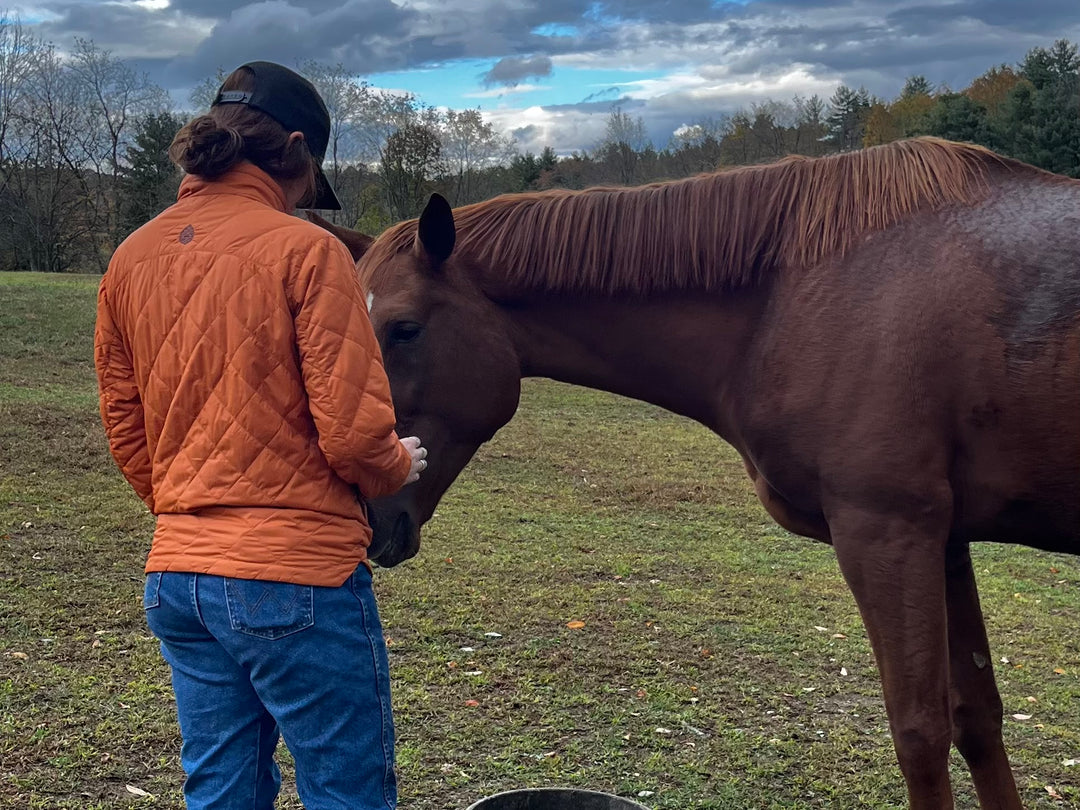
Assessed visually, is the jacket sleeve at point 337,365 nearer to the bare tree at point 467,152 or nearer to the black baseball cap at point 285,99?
the black baseball cap at point 285,99

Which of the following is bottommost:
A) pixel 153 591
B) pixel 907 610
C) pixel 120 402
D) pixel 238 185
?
pixel 907 610

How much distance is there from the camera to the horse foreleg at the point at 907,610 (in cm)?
220

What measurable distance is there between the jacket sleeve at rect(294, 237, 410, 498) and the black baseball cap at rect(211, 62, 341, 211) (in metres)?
0.33

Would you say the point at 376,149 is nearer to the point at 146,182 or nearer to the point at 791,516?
the point at 146,182

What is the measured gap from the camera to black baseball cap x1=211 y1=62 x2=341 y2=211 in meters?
1.82

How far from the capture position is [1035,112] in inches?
939

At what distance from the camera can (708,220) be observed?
2588mm

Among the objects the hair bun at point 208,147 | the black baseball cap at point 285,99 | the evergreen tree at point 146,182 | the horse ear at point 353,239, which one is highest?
the evergreen tree at point 146,182

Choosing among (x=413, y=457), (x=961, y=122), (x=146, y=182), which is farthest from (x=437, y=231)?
(x=146, y=182)

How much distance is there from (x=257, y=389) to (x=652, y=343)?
132cm

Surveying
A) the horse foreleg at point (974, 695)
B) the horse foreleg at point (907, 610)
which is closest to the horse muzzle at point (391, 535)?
the horse foreleg at point (907, 610)

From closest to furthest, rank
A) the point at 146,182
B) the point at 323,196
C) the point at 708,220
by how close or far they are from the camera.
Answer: the point at 323,196, the point at 708,220, the point at 146,182

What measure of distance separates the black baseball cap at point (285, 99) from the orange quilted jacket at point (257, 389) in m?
0.19

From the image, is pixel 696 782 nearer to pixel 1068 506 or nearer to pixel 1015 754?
pixel 1015 754
